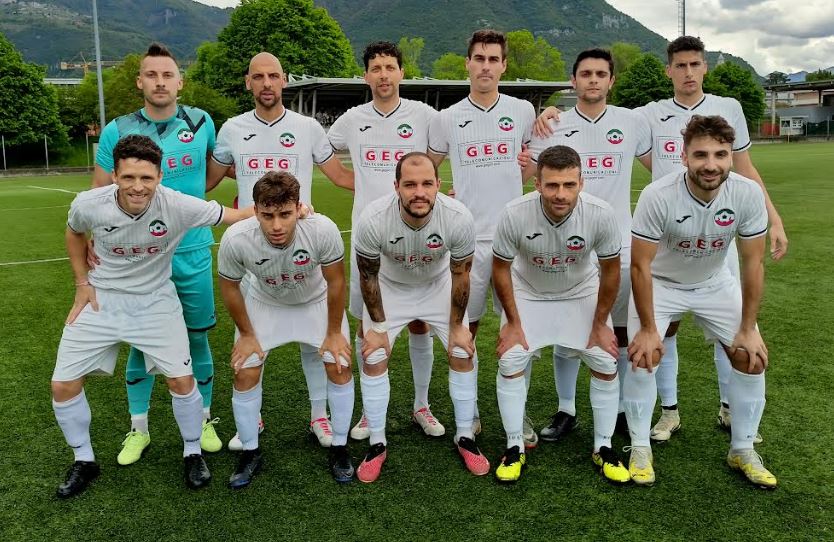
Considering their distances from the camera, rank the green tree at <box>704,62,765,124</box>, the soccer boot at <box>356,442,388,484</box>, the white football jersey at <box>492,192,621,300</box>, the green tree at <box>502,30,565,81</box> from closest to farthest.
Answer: the white football jersey at <box>492,192,621,300</box> → the soccer boot at <box>356,442,388,484</box> → the green tree at <box>704,62,765,124</box> → the green tree at <box>502,30,565,81</box>

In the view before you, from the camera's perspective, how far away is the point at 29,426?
4496 mm

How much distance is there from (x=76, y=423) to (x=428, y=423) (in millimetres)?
2082

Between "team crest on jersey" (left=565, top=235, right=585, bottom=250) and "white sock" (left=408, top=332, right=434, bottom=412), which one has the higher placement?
"team crest on jersey" (left=565, top=235, right=585, bottom=250)

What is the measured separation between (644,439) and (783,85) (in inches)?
3257

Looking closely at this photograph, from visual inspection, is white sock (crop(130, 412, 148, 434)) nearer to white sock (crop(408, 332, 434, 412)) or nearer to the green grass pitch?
the green grass pitch

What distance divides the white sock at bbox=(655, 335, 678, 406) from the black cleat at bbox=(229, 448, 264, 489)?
251cm

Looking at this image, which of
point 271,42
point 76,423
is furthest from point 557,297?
point 271,42

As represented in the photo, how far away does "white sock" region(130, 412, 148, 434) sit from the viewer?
13.8 ft

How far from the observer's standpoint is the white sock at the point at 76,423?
3.67 meters

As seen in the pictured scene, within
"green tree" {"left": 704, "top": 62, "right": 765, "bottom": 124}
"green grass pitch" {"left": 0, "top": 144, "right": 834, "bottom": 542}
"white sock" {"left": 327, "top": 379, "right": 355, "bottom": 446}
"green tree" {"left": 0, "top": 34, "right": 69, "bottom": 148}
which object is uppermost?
"green tree" {"left": 704, "top": 62, "right": 765, "bottom": 124}

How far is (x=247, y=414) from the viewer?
3.86 metres

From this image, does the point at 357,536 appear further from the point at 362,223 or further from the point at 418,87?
the point at 418,87

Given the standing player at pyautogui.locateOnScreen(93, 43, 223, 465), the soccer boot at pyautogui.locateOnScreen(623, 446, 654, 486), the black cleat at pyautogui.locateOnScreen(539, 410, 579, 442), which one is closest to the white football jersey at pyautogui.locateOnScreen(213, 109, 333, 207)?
the standing player at pyautogui.locateOnScreen(93, 43, 223, 465)

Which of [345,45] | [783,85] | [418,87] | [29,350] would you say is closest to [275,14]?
[345,45]
